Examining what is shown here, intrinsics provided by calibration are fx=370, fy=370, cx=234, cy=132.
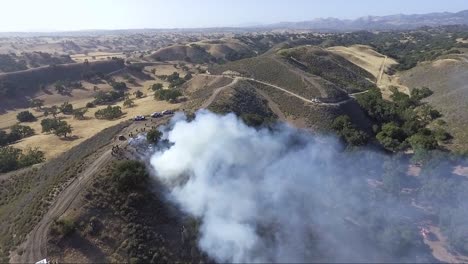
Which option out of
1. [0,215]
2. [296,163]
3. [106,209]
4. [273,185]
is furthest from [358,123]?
[0,215]

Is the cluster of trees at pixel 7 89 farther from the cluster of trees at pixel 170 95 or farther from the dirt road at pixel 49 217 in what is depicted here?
the dirt road at pixel 49 217

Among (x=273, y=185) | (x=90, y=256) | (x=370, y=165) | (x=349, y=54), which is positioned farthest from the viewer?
(x=349, y=54)

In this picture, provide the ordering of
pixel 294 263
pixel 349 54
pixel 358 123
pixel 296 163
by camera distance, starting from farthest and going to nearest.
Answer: pixel 349 54, pixel 358 123, pixel 296 163, pixel 294 263

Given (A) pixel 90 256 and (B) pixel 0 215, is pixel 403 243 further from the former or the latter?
(B) pixel 0 215

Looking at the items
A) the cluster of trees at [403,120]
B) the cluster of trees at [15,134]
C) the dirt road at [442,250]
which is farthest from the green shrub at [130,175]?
the cluster of trees at [403,120]

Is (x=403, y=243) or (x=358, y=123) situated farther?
(x=358, y=123)

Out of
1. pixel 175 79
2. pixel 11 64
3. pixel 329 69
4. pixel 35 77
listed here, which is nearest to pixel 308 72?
pixel 329 69

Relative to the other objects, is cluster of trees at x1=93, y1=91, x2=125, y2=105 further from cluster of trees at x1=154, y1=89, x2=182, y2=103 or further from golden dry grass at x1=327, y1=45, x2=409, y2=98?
golden dry grass at x1=327, y1=45, x2=409, y2=98

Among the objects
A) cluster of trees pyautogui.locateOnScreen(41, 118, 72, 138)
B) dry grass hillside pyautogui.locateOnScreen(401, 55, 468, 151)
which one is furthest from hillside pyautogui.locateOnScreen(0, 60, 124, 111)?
dry grass hillside pyautogui.locateOnScreen(401, 55, 468, 151)

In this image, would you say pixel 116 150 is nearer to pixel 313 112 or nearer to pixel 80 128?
pixel 80 128
